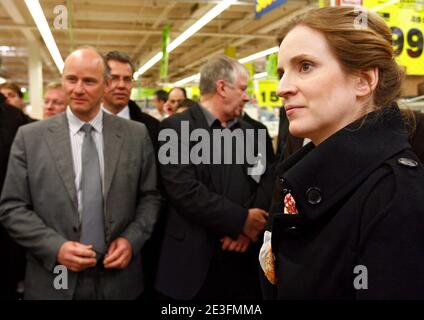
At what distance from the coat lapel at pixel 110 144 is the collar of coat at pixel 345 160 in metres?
1.30

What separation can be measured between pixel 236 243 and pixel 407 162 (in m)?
1.68

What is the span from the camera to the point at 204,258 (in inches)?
100

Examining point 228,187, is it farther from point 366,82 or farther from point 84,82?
point 366,82

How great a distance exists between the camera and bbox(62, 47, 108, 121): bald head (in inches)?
88.6

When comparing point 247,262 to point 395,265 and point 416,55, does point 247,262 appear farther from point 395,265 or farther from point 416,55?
point 395,265

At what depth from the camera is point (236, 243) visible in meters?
2.57

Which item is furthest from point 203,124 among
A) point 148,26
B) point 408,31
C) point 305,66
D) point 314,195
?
point 148,26

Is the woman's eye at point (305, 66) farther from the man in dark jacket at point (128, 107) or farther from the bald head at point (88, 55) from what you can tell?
the man in dark jacket at point (128, 107)

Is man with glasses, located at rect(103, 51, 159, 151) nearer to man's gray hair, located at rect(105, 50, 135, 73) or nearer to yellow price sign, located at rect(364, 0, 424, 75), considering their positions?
man's gray hair, located at rect(105, 50, 135, 73)

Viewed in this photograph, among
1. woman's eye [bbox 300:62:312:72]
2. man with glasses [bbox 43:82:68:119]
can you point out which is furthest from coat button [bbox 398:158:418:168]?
man with glasses [bbox 43:82:68:119]

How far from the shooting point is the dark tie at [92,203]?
2.15 m

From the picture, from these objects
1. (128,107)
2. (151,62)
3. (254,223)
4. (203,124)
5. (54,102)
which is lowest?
(254,223)

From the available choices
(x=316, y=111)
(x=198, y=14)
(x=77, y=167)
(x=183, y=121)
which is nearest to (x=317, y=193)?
(x=316, y=111)

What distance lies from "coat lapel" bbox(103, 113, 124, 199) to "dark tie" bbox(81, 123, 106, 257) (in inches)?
1.7
